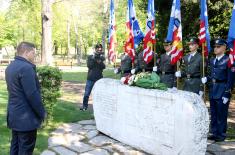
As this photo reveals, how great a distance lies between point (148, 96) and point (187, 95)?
86 centimetres

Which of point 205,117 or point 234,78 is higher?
point 234,78

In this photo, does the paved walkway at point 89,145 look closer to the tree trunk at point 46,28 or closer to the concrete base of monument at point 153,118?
the concrete base of monument at point 153,118

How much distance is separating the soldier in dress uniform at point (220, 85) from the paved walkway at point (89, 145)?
365mm

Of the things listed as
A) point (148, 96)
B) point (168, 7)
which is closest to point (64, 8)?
point (168, 7)

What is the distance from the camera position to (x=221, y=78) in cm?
750

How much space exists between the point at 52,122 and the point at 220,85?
13.6ft

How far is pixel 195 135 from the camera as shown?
5719 mm

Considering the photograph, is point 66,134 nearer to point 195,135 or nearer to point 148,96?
point 148,96

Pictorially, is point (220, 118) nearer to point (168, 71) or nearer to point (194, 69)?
point (194, 69)

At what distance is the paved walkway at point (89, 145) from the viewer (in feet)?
22.4

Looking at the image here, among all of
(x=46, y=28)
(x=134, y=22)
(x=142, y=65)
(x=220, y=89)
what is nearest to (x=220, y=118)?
(x=220, y=89)

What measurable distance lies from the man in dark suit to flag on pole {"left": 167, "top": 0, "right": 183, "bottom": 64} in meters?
4.05

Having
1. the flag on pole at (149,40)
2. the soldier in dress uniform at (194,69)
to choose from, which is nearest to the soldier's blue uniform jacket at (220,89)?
the soldier in dress uniform at (194,69)

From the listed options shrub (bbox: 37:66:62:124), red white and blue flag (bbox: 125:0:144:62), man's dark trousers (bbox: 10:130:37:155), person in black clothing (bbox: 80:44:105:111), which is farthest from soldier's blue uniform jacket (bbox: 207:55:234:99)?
man's dark trousers (bbox: 10:130:37:155)
